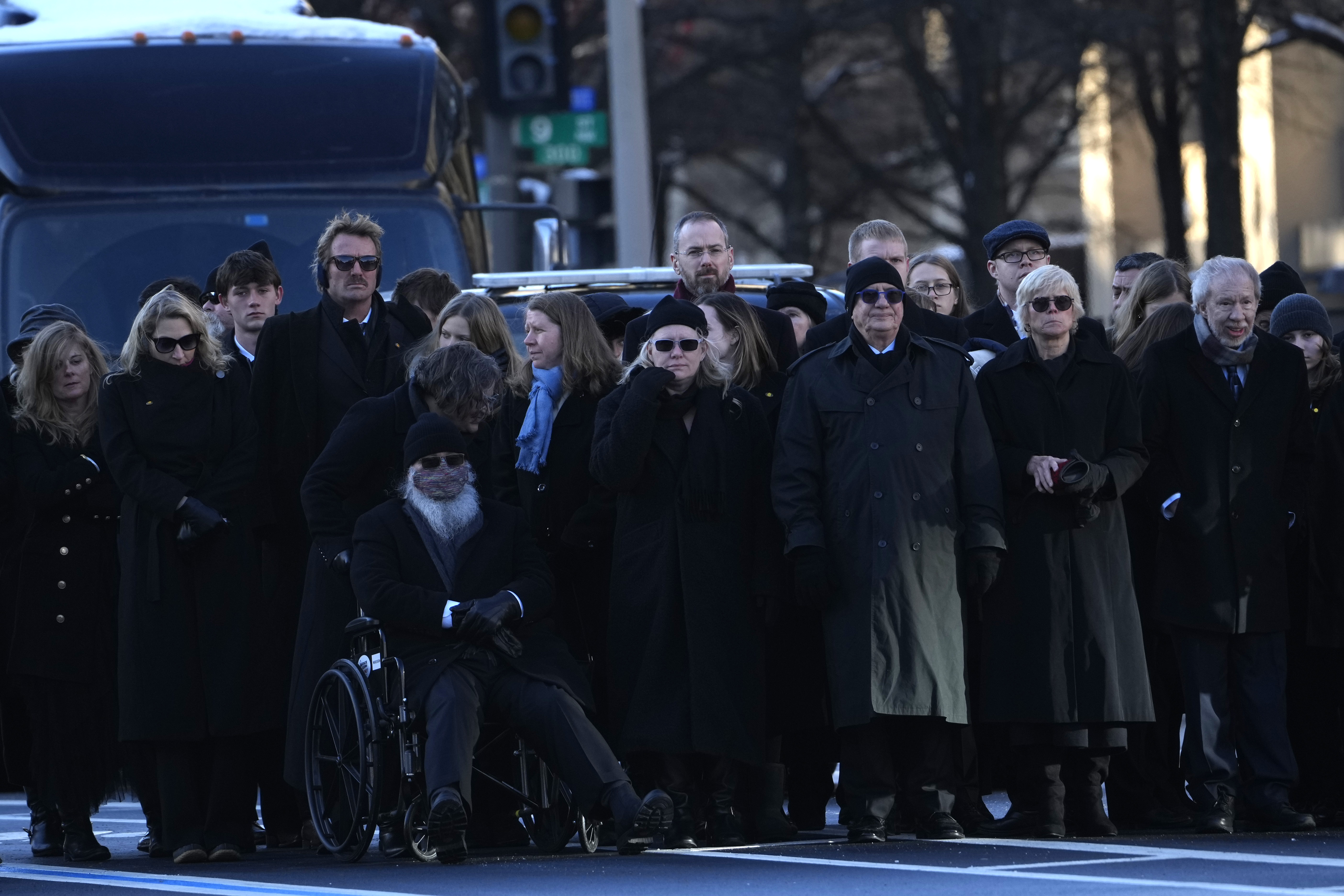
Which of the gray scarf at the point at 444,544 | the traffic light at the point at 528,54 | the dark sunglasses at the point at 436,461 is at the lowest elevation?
the gray scarf at the point at 444,544

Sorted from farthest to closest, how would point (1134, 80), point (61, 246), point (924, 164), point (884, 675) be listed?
point (924, 164)
point (1134, 80)
point (61, 246)
point (884, 675)

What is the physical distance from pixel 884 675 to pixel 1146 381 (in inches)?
64.8

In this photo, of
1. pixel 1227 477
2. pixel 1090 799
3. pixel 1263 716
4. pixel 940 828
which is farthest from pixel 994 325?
pixel 940 828

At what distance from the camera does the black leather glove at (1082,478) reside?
30.4ft

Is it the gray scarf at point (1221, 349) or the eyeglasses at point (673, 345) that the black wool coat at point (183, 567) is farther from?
the gray scarf at point (1221, 349)

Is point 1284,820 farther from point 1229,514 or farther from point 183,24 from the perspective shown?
point 183,24

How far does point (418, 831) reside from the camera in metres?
9.05

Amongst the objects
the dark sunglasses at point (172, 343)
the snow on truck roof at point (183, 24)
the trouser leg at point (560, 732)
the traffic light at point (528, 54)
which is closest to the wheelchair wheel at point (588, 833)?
the trouser leg at point (560, 732)

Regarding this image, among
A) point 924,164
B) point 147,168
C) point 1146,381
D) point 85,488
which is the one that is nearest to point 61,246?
point 147,168

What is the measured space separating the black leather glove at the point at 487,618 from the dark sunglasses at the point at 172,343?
156 cm

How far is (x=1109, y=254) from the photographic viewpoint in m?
41.3

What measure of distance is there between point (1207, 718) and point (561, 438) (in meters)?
2.62

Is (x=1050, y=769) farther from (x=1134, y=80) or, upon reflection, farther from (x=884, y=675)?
(x=1134, y=80)

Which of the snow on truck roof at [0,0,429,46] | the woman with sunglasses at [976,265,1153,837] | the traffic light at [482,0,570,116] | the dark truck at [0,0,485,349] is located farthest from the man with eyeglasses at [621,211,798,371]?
the traffic light at [482,0,570,116]
